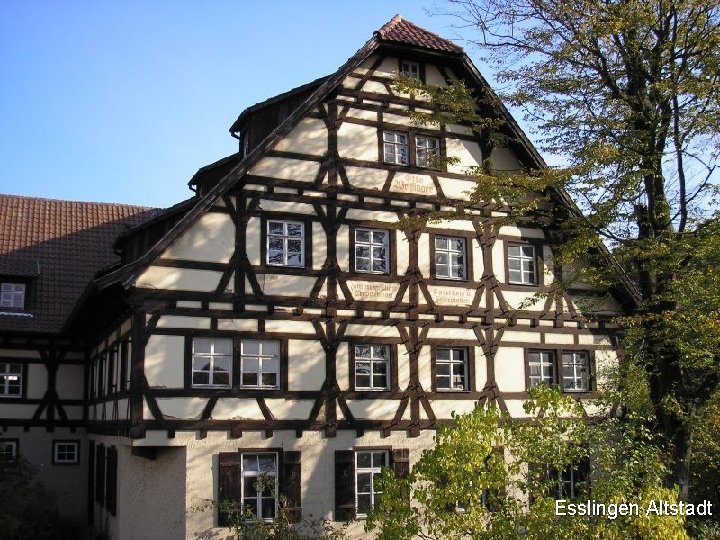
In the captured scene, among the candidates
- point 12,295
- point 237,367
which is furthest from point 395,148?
point 12,295

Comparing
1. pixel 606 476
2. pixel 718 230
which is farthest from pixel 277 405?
pixel 718 230

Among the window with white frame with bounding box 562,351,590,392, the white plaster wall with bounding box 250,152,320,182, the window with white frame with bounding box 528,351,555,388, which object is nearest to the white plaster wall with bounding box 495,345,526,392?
the window with white frame with bounding box 528,351,555,388

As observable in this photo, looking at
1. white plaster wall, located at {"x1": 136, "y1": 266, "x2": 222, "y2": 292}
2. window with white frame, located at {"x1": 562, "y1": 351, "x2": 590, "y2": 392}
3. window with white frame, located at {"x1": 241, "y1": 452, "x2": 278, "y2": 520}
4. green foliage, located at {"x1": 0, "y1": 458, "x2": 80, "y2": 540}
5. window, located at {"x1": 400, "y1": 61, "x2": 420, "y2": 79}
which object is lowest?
green foliage, located at {"x1": 0, "y1": 458, "x2": 80, "y2": 540}

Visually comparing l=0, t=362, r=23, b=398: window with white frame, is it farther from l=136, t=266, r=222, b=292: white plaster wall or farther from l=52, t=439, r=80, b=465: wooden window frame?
l=136, t=266, r=222, b=292: white plaster wall

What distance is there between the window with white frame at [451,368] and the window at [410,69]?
20.8 feet

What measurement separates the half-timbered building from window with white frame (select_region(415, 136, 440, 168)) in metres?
0.06

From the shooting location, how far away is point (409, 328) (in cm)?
1850

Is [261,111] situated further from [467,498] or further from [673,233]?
[467,498]

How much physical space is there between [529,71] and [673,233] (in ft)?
12.9

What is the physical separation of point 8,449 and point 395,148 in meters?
13.4

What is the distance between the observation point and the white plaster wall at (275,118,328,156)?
58.1ft

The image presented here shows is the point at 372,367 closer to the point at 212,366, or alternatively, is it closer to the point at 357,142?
the point at 212,366

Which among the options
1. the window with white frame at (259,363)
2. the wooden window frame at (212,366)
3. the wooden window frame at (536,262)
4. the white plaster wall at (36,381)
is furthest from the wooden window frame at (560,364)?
the white plaster wall at (36,381)

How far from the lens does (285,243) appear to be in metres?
17.4
